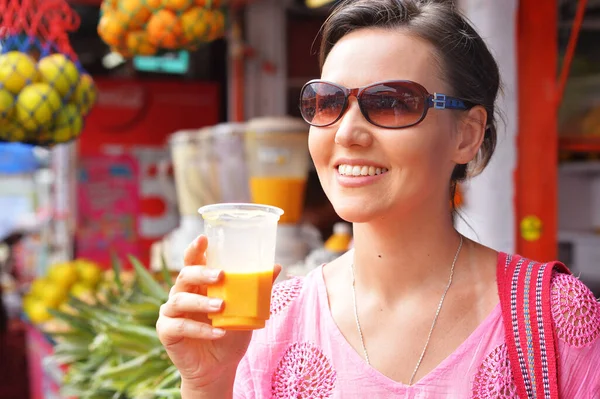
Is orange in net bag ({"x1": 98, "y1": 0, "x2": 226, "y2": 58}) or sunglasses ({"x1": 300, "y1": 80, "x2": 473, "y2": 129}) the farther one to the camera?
orange in net bag ({"x1": 98, "y1": 0, "x2": 226, "y2": 58})

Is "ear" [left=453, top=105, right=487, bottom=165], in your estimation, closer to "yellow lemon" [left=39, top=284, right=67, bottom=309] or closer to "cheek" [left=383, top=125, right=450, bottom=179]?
"cheek" [left=383, top=125, right=450, bottom=179]

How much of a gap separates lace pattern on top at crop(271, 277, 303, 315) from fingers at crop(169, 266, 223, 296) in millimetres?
333

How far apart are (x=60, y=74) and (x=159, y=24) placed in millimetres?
478

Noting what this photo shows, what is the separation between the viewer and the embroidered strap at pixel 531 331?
1.40 meters

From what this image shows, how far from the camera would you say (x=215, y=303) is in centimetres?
130

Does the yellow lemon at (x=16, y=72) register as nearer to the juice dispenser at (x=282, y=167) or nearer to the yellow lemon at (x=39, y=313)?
the juice dispenser at (x=282, y=167)

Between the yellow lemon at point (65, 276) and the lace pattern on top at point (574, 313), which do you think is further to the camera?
the yellow lemon at point (65, 276)

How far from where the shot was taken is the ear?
1576mm

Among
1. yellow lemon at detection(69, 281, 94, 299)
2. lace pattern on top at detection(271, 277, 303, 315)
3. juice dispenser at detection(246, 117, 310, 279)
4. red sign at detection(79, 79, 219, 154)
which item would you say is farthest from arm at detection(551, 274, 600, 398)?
red sign at detection(79, 79, 219, 154)

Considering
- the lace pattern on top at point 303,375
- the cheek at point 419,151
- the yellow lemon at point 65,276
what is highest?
the cheek at point 419,151

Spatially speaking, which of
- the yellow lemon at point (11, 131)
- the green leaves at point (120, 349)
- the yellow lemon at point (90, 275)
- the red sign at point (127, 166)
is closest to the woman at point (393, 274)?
the green leaves at point (120, 349)

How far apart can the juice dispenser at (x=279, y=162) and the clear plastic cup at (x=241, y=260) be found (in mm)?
2693

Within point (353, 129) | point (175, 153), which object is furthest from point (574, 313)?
point (175, 153)

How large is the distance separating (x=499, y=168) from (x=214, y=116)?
437cm
